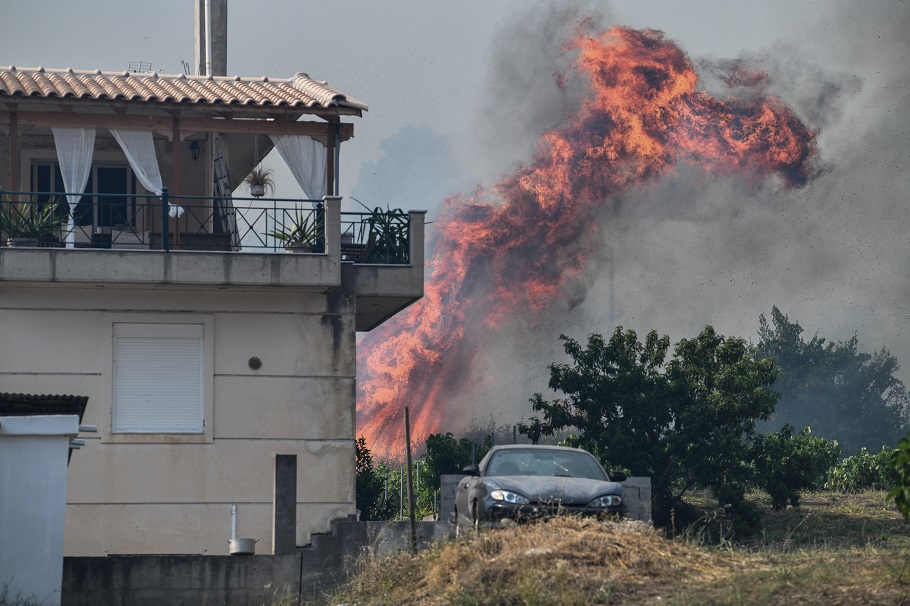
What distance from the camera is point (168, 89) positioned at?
25.0 m

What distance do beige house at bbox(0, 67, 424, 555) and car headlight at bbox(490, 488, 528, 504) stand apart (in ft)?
22.3

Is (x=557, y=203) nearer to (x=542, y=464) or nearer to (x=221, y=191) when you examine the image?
(x=221, y=191)

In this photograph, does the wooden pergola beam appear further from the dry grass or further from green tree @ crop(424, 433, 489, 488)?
green tree @ crop(424, 433, 489, 488)

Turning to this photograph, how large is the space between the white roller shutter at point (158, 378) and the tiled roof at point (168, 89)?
13.9 feet

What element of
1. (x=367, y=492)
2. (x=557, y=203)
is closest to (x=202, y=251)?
(x=367, y=492)

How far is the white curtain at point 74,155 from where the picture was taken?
24.2 metres

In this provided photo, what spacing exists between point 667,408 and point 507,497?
16.8 meters

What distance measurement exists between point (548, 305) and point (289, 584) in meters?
44.7

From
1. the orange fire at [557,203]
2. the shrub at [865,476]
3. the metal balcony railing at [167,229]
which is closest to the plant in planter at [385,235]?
the metal balcony railing at [167,229]

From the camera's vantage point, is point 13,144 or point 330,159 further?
point 330,159

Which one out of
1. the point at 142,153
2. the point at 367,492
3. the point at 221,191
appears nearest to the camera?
the point at 142,153

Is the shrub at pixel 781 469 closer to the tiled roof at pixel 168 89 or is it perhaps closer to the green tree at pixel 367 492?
the green tree at pixel 367 492

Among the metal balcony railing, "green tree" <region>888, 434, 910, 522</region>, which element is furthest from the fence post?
"green tree" <region>888, 434, 910, 522</region>

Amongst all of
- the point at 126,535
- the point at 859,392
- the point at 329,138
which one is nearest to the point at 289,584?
the point at 126,535
